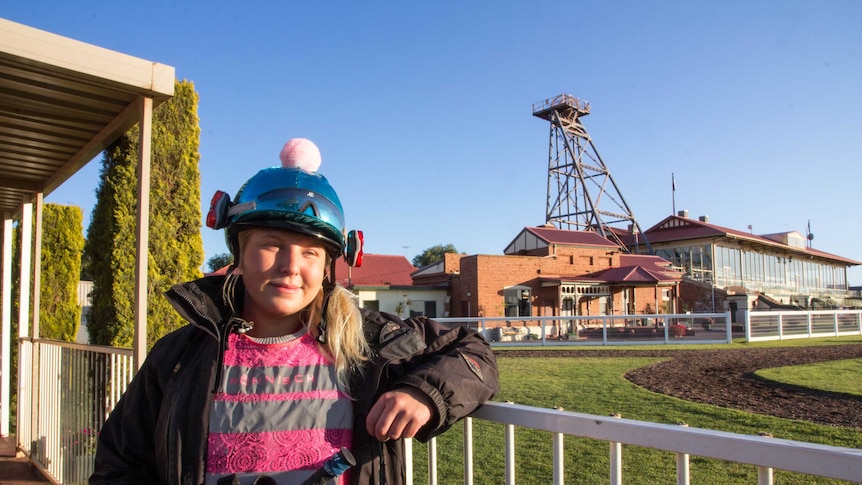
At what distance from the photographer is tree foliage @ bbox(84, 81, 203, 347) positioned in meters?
5.12

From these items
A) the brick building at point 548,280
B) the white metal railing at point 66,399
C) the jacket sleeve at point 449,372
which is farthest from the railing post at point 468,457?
the brick building at point 548,280

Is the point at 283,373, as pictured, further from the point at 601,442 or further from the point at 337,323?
the point at 601,442

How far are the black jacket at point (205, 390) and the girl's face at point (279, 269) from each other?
0.38 feet

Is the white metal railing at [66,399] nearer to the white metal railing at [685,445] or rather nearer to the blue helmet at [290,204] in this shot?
the blue helmet at [290,204]

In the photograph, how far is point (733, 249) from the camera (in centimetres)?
3916

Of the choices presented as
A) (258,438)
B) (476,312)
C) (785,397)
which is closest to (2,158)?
(258,438)

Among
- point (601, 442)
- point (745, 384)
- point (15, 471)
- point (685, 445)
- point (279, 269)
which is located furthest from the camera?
point (745, 384)

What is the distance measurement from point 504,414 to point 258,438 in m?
0.67

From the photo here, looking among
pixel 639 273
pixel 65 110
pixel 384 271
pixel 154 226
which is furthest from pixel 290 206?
pixel 384 271

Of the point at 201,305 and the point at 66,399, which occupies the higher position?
the point at 201,305

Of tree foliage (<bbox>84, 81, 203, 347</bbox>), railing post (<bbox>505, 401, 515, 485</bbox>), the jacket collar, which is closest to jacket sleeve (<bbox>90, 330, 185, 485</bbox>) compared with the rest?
the jacket collar

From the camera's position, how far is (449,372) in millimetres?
1421

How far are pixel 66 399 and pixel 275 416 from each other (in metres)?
3.63

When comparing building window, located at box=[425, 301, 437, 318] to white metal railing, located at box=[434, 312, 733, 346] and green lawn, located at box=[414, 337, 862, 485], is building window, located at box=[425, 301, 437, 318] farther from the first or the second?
green lawn, located at box=[414, 337, 862, 485]
